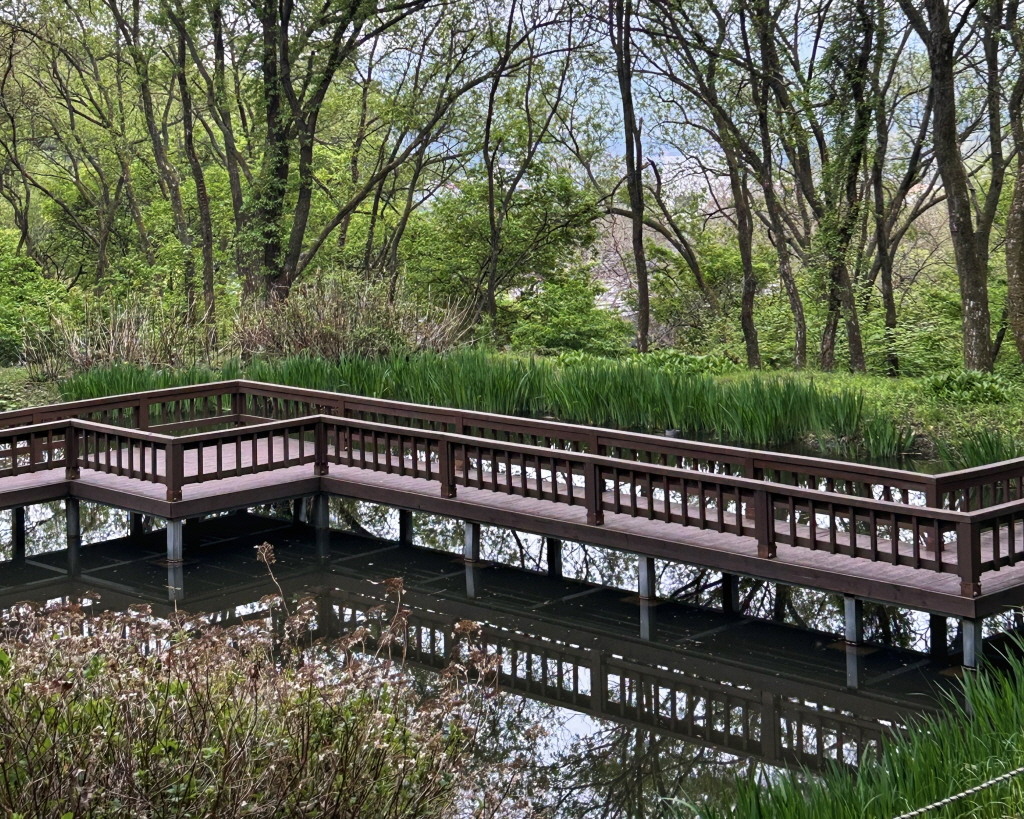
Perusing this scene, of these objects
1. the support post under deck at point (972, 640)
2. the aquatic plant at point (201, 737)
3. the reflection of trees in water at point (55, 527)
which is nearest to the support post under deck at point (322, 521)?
the reflection of trees in water at point (55, 527)

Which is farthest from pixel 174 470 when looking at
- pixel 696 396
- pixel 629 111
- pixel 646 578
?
pixel 629 111

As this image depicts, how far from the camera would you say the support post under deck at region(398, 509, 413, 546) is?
425 inches

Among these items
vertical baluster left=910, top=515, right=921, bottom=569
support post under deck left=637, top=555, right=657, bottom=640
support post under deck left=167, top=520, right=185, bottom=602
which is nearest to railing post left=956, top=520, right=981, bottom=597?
vertical baluster left=910, top=515, right=921, bottom=569

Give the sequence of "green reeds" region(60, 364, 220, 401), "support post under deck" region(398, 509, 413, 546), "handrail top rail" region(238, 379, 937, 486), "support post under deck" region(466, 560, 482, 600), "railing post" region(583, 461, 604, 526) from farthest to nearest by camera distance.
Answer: "green reeds" region(60, 364, 220, 401) < "support post under deck" region(398, 509, 413, 546) < "support post under deck" region(466, 560, 482, 600) < "railing post" region(583, 461, 604, 526) < "handrail top rail" region(238, 379, 937, 486)

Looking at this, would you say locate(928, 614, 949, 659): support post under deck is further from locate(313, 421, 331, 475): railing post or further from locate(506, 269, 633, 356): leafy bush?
locate(506, 269, 633, 356): leafy bush

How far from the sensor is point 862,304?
2156cm

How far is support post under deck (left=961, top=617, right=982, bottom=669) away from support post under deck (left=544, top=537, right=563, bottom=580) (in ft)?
10.6


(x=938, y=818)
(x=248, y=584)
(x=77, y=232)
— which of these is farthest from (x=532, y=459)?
(x=77, y=232)

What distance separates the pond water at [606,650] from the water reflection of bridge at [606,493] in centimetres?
27

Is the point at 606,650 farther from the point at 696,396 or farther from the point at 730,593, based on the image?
the point at 696,396

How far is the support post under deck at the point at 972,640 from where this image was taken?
7.33m

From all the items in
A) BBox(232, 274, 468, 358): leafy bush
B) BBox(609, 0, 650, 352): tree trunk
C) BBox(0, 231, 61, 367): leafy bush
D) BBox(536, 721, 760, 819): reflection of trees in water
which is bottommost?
BBox(536, 721, 760, 819): reflection of trees in water

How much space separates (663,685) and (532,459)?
3443 mm

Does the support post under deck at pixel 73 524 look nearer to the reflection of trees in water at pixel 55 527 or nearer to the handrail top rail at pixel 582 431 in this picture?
the reflection of trees in water at pixel 55 527
